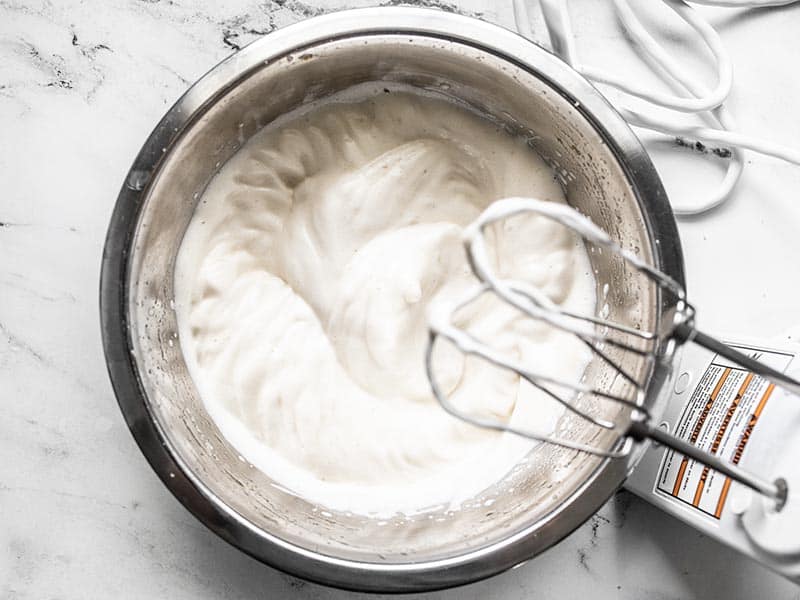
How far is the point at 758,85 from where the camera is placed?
843mm

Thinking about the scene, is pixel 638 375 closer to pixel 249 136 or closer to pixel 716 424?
pixel 716 424

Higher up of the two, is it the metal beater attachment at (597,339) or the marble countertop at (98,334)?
the metal beater attachment at (597,339)

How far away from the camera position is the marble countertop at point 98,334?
794 millimetres

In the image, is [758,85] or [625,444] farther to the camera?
[758,85]

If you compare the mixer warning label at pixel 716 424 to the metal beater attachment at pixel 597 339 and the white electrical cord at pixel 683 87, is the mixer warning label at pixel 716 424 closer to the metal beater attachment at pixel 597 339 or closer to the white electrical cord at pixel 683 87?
the metal beater attachment at pixel 597 339

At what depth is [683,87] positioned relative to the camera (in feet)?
2.68

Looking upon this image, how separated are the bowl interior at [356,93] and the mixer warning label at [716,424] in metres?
0.06

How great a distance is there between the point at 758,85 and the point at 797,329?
25cm

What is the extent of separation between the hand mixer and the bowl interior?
3 centimetres

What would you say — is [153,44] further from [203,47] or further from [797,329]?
[797,329]

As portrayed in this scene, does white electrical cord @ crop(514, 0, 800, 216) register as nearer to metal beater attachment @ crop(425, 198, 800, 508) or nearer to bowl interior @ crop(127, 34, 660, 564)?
bowl interior @ crop(127, 34, 660, 564)

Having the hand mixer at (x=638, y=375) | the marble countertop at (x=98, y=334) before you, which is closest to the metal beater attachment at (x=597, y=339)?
the hand mixer at (x=638, y=375)

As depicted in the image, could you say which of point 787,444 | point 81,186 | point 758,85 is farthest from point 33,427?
point 758,85

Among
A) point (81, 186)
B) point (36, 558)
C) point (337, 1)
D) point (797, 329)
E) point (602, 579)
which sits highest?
point (337, 1)
